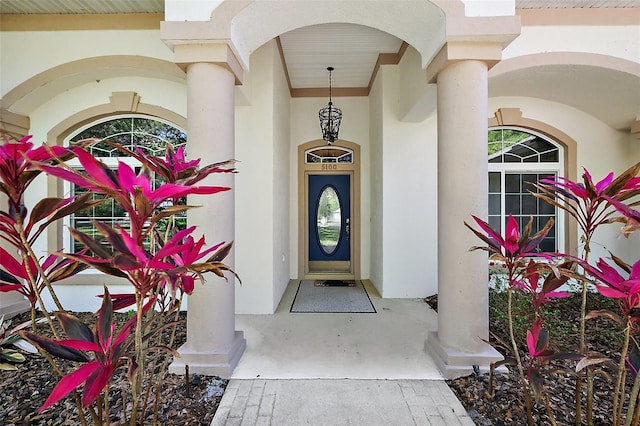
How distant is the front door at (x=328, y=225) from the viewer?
6164mm

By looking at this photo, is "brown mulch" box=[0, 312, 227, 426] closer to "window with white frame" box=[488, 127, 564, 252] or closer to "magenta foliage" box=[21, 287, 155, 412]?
"magenta foliage" box=[21, 287, 155, 412]

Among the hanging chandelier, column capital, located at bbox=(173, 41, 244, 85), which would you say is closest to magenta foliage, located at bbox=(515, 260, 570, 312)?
column capital, located at bbox=(173, 41, 244, 85)

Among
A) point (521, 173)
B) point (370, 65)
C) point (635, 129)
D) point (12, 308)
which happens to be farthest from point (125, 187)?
point (635, 129)

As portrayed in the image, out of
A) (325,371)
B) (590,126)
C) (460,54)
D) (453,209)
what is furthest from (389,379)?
(590,126)

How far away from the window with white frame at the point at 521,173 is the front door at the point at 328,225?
2506 mm

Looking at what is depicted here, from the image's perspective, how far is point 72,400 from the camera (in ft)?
7.08

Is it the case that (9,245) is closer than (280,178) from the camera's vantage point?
Yes

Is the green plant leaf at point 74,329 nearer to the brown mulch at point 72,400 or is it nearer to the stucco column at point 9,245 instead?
the brown mulch at point 72,400

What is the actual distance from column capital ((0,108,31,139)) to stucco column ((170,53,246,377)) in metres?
2.95

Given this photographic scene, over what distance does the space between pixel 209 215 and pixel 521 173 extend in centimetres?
512

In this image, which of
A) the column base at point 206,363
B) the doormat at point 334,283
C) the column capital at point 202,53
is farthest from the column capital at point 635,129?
the column base at point 206,363

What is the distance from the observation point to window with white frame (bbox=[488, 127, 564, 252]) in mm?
5383

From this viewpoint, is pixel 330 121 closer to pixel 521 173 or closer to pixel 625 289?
pixel 521 173

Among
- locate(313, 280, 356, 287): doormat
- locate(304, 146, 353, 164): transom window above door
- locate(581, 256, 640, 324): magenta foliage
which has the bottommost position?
locate(313, 280, 356, 287): doormat
